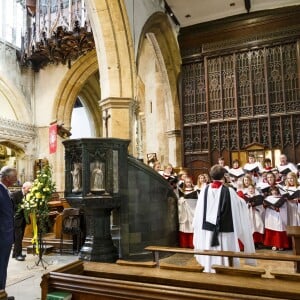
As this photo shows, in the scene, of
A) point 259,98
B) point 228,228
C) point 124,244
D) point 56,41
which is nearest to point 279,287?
point 228,228

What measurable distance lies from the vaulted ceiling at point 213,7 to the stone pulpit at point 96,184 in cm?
841

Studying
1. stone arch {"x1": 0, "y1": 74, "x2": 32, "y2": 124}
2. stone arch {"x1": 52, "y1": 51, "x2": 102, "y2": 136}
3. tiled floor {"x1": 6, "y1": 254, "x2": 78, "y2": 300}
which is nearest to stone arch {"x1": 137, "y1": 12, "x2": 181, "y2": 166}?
stone arch {"x1": 52, "y1": 51, "x2": 102, "y2": 136}

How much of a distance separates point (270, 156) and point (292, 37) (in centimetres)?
410

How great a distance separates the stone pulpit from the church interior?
17mm

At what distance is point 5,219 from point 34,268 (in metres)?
2.14

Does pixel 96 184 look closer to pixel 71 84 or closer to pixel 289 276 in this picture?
pixel 289 276

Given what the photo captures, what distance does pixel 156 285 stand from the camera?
6.40 feet

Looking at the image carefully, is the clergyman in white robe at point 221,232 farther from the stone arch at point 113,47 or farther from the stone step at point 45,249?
the stone arch at point 113,47

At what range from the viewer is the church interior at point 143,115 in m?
4.92

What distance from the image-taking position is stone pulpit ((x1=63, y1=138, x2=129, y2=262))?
534 centimetres

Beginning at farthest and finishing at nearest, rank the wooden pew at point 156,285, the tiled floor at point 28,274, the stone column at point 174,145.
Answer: the stone column at point 174,145 < the tiled floor at point 28,274 < the wooden pew at point 156,285

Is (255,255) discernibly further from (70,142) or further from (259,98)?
(259,98)

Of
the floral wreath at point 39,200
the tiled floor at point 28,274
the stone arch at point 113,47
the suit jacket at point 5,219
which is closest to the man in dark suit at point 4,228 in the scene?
the suit jacket at point 5,219

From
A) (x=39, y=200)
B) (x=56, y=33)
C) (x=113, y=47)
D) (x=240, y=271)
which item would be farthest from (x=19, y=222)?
(x=56, y=33)
